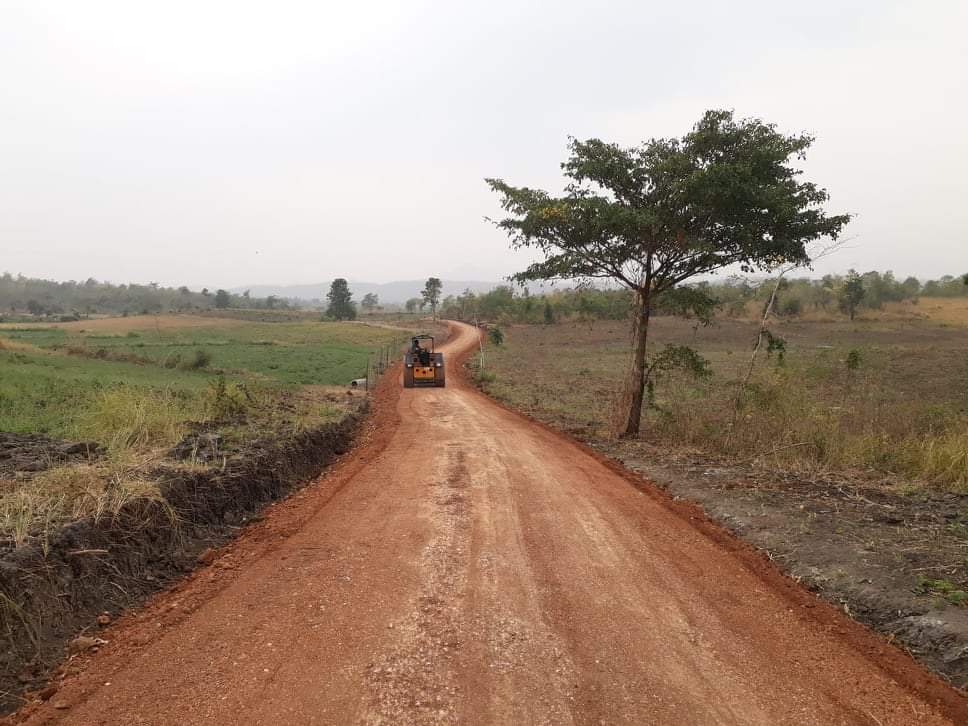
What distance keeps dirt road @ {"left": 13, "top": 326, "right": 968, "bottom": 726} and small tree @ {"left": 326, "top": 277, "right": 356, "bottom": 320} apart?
88852 mm

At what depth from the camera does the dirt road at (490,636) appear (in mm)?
3719

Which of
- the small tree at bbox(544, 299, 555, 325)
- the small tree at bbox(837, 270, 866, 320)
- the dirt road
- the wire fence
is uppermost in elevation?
the small tree at bbox(837, 270, 866, 320)

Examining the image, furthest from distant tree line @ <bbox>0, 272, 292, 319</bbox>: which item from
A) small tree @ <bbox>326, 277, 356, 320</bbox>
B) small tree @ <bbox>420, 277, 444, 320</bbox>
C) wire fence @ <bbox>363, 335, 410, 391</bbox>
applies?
wire fence @ <bbox>363, 335, 410, 391</bbox>

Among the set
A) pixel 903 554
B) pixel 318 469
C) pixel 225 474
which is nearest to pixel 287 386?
pixel 318 469

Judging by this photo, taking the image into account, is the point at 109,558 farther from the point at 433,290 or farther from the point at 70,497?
the point at 433,290

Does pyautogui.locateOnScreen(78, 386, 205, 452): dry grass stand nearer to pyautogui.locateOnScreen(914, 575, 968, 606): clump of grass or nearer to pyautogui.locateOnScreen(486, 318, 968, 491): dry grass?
pyautogui.locateOnScreen(486, 318, 968, 491): dry grass

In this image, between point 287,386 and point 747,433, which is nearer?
point 747,433

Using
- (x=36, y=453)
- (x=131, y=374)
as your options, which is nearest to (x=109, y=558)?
(x=36, y=453)

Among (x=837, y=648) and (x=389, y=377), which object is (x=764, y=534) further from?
(x=389, y=377)

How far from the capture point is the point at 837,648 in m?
4.59

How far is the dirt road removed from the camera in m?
3.72

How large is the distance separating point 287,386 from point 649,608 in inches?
690

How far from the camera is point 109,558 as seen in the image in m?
5.20

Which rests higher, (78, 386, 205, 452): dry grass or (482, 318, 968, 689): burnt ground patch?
(78, 386, 205, 452): dry grass
